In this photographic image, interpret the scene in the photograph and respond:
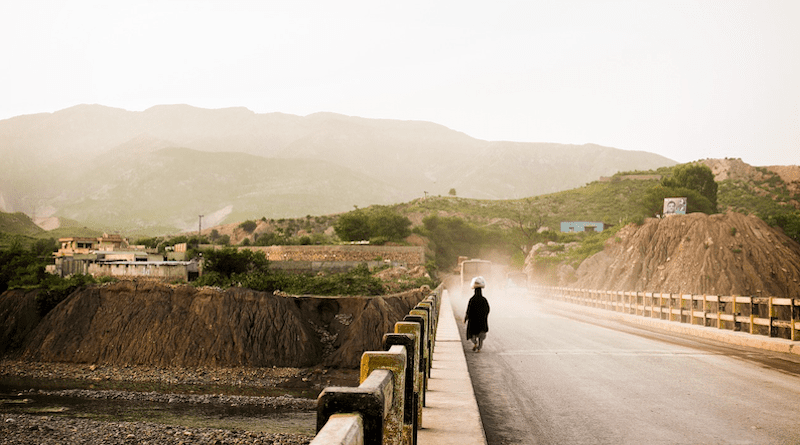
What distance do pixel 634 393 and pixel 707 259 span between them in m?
41.1

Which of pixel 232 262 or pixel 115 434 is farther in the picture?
pixel 232 262

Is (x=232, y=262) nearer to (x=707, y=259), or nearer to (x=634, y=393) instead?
(x=707, y=259)

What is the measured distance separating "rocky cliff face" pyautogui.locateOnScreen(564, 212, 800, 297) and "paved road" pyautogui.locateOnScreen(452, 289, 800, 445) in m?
31.0

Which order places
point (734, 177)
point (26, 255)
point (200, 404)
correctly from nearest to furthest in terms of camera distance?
point (200, 404), point (26, 255), point (734, 177)

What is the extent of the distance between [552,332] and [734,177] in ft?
432

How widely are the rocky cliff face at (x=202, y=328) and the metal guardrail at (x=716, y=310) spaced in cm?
1401

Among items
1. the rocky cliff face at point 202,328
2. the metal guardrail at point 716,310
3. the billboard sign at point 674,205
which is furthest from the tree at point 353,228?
the rocky cliff face at point 202,328

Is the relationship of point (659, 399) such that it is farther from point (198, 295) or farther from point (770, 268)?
point (770, 268)

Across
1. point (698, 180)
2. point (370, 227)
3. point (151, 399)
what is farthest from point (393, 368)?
point (698, 180)

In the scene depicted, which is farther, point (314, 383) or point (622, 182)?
point (622, 182)

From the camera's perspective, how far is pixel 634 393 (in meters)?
9.88

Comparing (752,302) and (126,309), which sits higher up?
(752,302)

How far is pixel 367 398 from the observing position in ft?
9.12

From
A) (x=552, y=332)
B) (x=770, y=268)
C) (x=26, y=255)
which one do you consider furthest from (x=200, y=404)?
(x=26, y=255)
